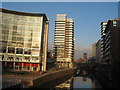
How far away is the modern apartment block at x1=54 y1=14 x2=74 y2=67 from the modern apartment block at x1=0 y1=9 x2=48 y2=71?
1401 inches

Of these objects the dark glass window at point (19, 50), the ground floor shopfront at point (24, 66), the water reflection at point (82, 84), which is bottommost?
the water reflection at point (82, 84)

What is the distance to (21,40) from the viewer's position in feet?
217

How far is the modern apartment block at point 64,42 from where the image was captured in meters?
103

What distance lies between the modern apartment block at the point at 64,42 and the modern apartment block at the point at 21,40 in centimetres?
3558

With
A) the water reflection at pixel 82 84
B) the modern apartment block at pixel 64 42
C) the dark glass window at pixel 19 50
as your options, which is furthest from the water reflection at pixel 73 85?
the modern apartment block at pixel 64 42

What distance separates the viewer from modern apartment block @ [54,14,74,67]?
339 ft

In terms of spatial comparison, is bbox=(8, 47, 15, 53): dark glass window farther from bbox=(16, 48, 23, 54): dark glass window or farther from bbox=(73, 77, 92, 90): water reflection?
bbox=(73, 77, 92, 90): water reflection

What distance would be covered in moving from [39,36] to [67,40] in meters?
41.0

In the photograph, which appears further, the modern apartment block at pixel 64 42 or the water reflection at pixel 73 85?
the modern apartment block at pixel 64 42

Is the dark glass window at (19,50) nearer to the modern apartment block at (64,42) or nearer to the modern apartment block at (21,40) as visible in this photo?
the modern apartment block at (21,40)

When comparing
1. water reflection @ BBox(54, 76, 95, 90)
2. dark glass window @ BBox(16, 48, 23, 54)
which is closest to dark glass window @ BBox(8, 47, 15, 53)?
dark glass window @ BBox(16, 48, 23, 54)

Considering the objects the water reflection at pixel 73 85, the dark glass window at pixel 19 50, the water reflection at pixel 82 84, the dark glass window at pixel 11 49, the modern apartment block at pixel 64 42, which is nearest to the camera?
the water reflection at pixel 73 85

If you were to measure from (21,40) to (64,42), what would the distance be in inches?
1707

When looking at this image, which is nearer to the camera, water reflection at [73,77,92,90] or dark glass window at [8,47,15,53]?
water reflection at [73,77,92,90]
